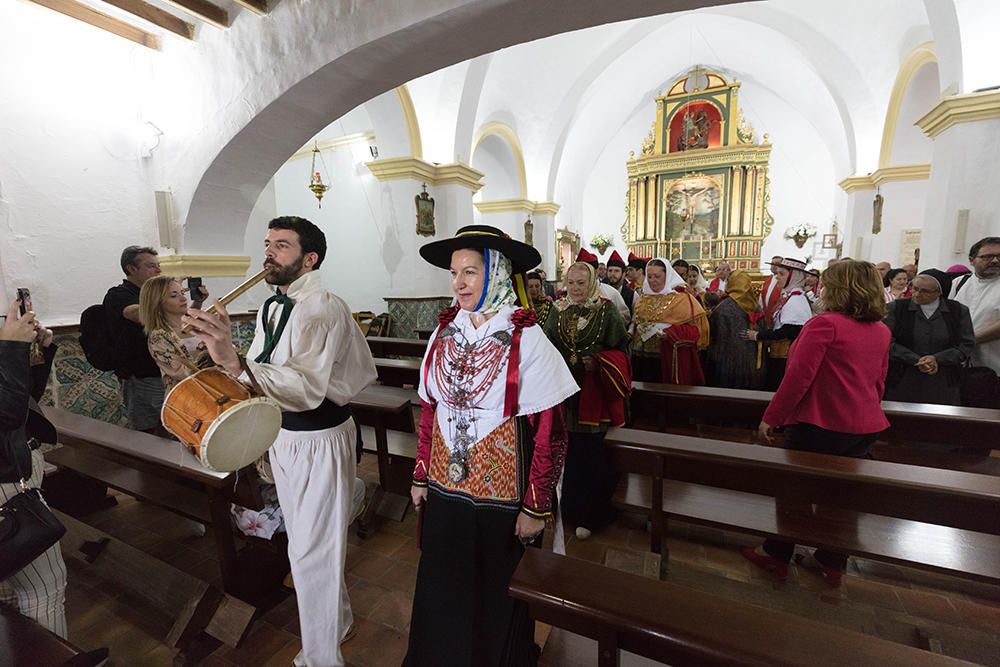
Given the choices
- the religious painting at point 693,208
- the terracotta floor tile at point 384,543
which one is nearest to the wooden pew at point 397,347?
the terracotta floor tile at point 384,543

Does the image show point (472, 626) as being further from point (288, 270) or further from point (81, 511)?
point (81, 511)

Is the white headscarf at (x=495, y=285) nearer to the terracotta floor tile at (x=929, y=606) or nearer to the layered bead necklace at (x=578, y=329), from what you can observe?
the layered bead necklace at (x=578, y=329)

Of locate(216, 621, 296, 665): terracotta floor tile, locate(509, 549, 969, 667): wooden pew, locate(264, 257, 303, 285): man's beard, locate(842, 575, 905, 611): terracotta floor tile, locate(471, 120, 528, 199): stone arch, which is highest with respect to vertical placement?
locate(471, 120, 528, 199): stone arch

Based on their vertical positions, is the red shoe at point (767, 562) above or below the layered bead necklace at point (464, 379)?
below

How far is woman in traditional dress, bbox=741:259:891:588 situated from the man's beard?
8.29ft

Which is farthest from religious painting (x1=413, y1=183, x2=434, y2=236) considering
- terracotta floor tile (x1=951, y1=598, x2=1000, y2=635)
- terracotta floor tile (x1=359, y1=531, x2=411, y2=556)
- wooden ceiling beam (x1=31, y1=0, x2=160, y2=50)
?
terracotta floor tile (x1=951, y1=598, x2=1000, y2=635)

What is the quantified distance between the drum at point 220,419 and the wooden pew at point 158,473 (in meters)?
0.70

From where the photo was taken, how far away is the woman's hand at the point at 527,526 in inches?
61.0

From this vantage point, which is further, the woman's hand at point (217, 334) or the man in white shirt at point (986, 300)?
the man in white shirt at point (986, 300)

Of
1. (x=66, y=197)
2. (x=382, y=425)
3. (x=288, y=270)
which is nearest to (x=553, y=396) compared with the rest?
(x=288, y=270)

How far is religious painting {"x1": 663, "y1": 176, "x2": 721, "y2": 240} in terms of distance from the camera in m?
16.1

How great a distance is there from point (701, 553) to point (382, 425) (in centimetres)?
A: 230

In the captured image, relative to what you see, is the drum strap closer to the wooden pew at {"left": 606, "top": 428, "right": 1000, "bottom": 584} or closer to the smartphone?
the smartphone

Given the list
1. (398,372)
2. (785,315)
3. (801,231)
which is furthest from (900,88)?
(398,372)
